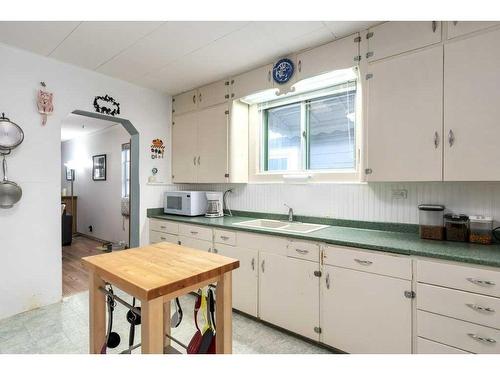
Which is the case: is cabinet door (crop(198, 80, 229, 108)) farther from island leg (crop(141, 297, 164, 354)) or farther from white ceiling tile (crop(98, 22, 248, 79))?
island leg (crop(141, 297, 164, 354))

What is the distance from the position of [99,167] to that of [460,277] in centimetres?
625

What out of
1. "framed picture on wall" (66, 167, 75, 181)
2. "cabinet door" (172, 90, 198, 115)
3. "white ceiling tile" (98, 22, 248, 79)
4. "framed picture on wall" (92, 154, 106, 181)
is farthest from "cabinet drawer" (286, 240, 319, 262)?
"framed picture on wall" (66, 167, 75, 181)

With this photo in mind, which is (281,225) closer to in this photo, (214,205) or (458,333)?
(214,205)

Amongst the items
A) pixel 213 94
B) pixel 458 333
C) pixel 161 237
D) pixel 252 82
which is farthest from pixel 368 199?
pixel 161 237

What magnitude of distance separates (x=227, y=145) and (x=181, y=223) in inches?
40.9

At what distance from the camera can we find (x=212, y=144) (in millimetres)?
3182

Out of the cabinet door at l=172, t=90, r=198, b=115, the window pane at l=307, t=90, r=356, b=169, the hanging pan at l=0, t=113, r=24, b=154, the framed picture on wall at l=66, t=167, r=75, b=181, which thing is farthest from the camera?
the framed picture on wall at l=66, t=167, r=75, b=181

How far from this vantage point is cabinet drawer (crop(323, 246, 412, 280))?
162cm

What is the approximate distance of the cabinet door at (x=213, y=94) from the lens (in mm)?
3057

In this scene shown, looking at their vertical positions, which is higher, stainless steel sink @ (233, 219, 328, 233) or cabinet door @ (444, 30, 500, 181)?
cabinet door @ (444, 30, 500, 181)

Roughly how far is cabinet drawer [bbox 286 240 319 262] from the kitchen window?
0.90 meters
